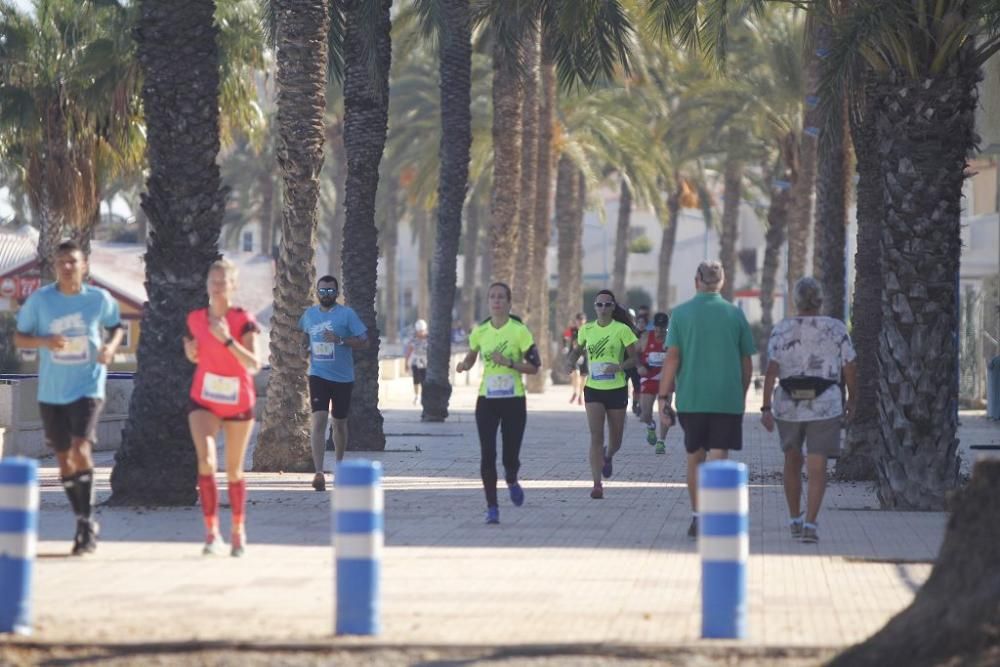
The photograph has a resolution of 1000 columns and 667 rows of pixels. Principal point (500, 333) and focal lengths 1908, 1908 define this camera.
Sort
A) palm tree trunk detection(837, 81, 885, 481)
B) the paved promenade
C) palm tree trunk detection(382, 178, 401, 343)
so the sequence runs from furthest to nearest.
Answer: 1. palm tree trunk detection(382, 178, 401, 343)
2. palm tree trunk detection(837, 81, 885, 481)
3. the paved promenade

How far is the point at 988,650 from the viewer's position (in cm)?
713

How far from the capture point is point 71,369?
36.7ft

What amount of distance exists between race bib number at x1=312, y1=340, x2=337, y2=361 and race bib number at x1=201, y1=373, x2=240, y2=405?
5.34m

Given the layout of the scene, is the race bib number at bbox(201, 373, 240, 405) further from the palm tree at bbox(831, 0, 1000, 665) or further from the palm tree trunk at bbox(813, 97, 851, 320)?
the palm tree trunk at bbox(813, 97, 851, 320)

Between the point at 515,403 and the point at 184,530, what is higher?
the point at 515,403

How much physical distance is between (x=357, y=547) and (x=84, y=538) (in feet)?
11.9

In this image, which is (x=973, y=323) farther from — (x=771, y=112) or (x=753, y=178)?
(x=753, y=178)

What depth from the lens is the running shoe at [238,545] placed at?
11.1 metres

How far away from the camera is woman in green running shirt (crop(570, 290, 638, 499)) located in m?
15.7

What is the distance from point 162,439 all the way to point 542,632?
22.3ft

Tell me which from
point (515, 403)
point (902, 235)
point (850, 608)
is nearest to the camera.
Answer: point (850, 608)

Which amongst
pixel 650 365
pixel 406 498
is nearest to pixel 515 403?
pixel 406 498

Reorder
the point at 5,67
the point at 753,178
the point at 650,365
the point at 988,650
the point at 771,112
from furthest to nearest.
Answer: the point at 753,178 < the point at 771,112 < the point at 5,67 < the point at 650,365 < the point at 988,650

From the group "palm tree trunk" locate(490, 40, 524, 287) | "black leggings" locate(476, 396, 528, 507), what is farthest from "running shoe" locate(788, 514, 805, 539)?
"palm tree trunk" locate(490, 40, 524, 287)
